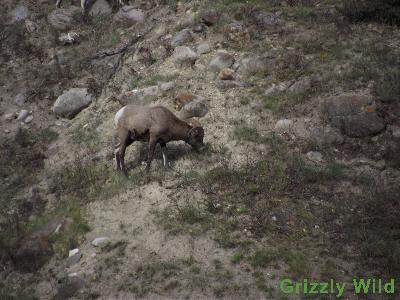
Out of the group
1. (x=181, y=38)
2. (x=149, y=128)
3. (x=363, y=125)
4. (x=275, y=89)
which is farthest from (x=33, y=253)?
(x=181, y=38)

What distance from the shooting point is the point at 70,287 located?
25.8ft

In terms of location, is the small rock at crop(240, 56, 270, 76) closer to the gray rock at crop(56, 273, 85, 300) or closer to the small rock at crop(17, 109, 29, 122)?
the small rock at crop(17, 109, 29, 122)

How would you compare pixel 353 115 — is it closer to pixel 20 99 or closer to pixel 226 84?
pixel 226 84

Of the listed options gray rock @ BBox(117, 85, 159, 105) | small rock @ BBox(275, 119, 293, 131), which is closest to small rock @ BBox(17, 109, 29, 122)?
gray rock @ BBox(117, 85, 159, 105)

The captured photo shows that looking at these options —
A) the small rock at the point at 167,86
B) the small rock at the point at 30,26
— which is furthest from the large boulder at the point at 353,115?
the small rock at the point at 30,26

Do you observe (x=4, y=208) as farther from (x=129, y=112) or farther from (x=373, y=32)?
(x=373, y=32)

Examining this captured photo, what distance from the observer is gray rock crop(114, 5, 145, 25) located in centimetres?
1736

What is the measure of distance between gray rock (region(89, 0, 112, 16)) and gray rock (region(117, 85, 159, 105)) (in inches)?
250

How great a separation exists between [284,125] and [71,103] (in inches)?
264

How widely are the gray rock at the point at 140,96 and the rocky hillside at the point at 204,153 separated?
4 cm

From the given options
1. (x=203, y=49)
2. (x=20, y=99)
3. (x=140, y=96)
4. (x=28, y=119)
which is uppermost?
(x=203, y=49)

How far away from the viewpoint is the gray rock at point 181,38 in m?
15.1

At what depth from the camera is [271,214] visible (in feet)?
29.1

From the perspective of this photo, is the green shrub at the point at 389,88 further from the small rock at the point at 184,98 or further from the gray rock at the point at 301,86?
the small rock at the point at 184,98
